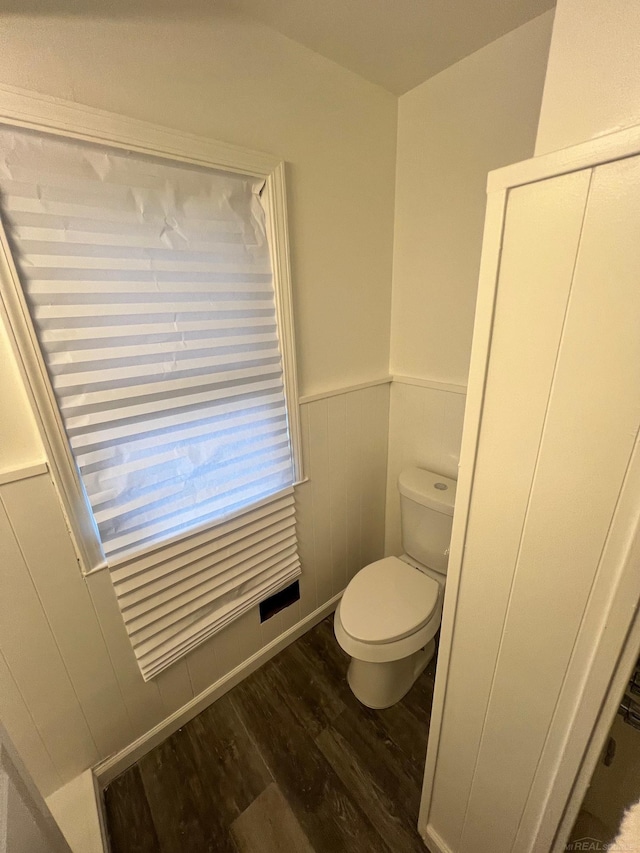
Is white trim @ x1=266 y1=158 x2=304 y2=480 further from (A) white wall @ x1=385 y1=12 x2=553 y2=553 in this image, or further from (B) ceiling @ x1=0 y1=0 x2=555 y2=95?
(A) white wall @ x1=385 y1=12 x2=553 y2=553

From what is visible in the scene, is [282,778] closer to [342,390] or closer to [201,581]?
[201,581]

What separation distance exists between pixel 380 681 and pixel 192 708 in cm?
75

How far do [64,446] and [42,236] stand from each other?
50 cm

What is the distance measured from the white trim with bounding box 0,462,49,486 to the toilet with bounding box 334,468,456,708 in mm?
1087

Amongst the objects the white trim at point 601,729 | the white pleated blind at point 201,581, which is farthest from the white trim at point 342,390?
the white trim at point 601,729

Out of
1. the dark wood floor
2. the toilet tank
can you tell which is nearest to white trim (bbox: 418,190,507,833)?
the dark wood floor

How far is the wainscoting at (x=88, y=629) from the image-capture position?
93 cm

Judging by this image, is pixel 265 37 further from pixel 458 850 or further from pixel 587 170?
pixel 458 850

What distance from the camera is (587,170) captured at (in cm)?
47

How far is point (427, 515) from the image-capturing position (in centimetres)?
150

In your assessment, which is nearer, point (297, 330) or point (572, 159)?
point (572, 159)

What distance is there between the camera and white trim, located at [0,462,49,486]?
0.85 metres

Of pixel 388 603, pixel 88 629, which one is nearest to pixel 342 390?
pixel 388 603

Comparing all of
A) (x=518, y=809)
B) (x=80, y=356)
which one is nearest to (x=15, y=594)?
(x=80, y=356)
